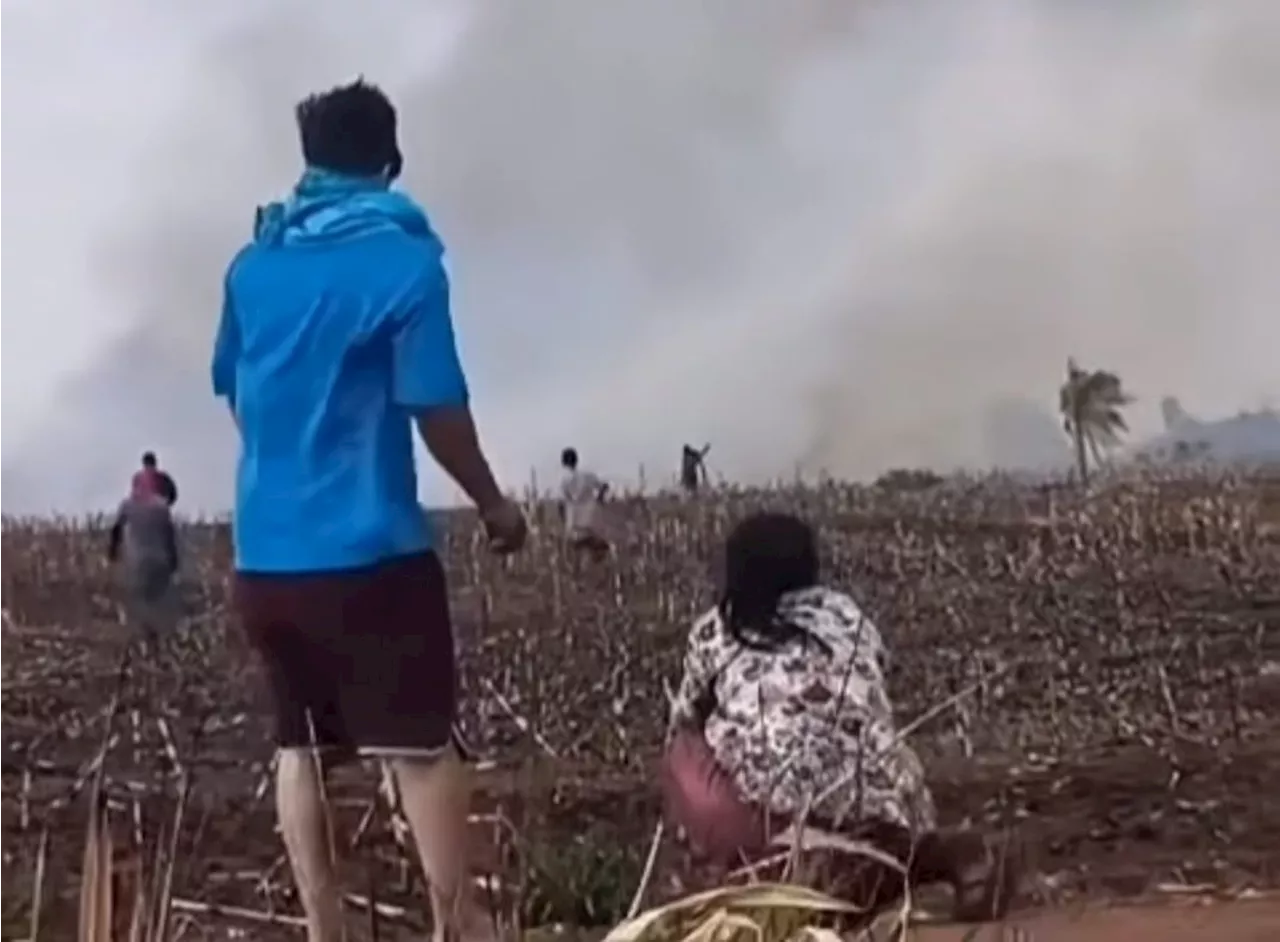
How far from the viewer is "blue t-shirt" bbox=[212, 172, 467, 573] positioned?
10.0 ft

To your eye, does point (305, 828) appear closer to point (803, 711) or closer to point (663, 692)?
point (803, 711)

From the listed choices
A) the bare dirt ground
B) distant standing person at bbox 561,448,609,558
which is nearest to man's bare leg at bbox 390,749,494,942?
the bare dirt ground

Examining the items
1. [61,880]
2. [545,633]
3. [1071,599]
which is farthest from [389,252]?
[1071,599]

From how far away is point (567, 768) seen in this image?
21.9 ft

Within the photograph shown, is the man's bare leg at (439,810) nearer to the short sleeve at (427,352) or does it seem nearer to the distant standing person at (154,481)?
the short sleeve at (427,352)

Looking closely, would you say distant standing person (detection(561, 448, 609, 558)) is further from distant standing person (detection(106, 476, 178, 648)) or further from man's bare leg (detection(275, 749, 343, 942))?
man's bare leg (detection(275, 749, 343, 942))

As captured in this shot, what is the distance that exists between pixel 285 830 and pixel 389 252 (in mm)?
613

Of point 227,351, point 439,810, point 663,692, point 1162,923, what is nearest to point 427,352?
point 227,351

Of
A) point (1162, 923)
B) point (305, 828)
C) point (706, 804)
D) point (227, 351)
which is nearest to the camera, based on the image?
point (305, 828)

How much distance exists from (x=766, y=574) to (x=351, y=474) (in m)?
0.56

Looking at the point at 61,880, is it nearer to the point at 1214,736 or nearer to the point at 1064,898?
the point at 1064,898

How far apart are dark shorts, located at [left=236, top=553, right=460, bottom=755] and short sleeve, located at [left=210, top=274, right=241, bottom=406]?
22 centimetres

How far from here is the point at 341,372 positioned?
3.08m

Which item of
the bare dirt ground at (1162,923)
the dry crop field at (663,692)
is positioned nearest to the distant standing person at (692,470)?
the dry crop field at (663,692)
